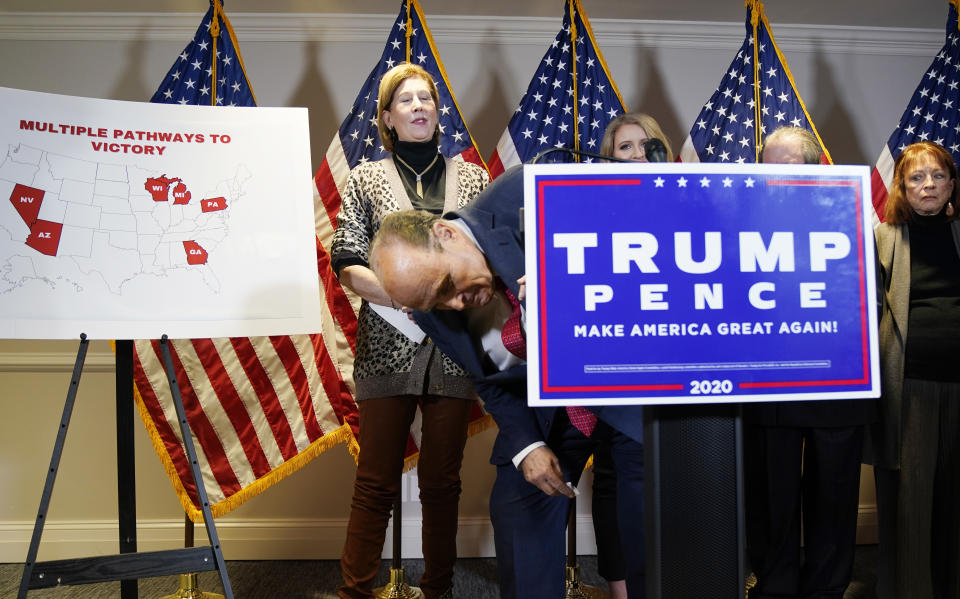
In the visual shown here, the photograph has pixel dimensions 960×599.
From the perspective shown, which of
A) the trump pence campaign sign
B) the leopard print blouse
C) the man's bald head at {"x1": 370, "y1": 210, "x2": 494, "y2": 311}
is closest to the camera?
the trump pence campaign sign

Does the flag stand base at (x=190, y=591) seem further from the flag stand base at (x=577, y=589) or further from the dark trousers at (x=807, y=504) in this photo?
the dark trousers at (x=807, y=504)

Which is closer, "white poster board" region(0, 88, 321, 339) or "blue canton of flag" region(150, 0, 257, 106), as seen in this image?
"white poster board" region(0, 88, 321, 339)

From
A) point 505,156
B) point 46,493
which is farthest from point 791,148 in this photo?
point 46,493

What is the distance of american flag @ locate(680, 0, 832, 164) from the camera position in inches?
104

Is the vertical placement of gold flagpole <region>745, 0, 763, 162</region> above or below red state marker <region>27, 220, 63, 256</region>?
above

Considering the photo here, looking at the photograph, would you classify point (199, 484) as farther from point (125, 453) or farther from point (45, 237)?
point (45, 237)

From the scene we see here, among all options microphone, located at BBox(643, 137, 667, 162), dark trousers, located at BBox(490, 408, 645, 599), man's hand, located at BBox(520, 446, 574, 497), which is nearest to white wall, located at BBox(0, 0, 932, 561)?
dark trousers, located at BBox(490, 408, 645, 599)

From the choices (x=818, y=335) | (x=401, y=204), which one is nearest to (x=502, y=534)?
(x=818, y=335)

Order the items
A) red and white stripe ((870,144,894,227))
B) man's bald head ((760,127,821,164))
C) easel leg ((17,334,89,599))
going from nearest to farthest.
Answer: easel leg ((17,334,89,599)), man's bald head ((760,127,821,164)), red and white stripe ((870,144,894,227))

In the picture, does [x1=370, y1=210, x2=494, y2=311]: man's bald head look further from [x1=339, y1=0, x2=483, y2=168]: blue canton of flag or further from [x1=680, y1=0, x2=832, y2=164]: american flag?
[x1=680, y1=0, x2=832, y2=164]: american flag

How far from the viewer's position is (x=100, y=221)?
183 cm

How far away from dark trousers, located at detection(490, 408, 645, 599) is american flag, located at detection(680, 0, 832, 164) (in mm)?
1433

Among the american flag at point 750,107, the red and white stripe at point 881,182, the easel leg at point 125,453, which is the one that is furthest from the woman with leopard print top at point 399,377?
the red and white stripe at point 881,182

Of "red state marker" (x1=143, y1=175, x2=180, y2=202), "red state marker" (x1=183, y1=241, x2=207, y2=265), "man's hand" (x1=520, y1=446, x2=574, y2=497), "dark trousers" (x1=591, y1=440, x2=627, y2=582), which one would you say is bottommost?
"dark trousers" (x1=591, y1=440, x2=627, y2=582)
